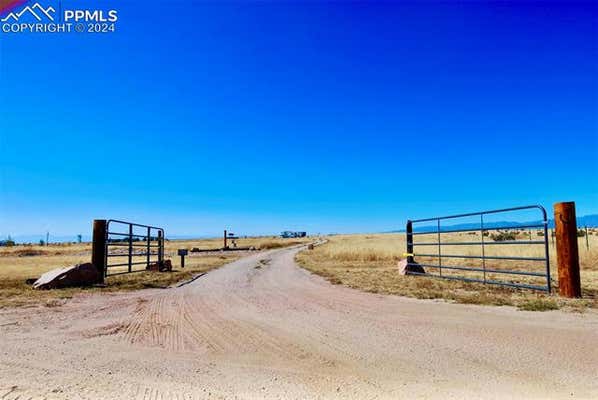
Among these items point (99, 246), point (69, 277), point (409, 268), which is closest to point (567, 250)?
point (409, 268)

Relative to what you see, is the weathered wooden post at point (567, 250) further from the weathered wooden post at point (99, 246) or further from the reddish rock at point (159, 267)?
the reddish rock at point (159, 267)

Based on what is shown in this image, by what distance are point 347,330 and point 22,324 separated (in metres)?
5.14

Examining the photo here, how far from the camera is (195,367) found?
405 cm

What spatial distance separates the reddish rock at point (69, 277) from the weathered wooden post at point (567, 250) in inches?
475

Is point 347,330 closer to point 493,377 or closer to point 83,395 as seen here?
point 493,377

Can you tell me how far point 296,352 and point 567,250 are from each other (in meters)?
7.05

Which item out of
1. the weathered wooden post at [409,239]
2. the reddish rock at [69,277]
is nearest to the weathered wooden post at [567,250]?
the weathered wooden post at [409,239]

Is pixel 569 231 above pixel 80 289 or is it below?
above

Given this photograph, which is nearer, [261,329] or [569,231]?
[261,329]

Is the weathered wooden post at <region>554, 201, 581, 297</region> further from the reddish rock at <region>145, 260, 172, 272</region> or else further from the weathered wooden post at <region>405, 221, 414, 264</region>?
the reddish rock at <region>145, 260, 172, 272</region>

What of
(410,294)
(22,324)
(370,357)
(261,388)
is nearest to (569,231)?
(410,294)

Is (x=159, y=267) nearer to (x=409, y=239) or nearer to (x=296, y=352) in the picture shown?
(x=409, y=239)

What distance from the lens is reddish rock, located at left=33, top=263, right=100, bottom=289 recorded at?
390 inches

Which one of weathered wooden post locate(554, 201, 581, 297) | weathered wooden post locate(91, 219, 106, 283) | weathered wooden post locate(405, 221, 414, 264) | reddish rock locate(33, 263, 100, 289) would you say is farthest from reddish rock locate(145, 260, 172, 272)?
weathered wooden post locate(554, 201, 581, 297)
